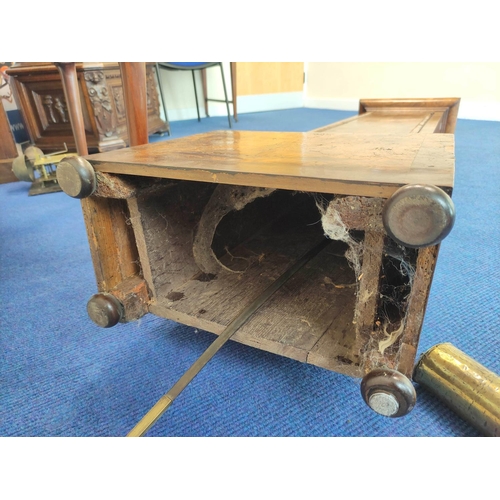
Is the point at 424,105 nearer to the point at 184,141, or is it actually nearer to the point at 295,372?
the point at 184,141

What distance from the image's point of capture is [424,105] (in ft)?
7.10

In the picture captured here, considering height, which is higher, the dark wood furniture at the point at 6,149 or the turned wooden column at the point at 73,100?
the turned wooden column at the point at 73,100

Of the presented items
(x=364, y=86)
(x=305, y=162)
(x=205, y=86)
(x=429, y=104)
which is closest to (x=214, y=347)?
(x=305, y=162)

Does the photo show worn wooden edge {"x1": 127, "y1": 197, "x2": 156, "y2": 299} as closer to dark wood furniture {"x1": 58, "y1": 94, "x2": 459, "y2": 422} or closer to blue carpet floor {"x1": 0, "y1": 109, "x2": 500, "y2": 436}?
dark wood furniture {"x1": 58, "y1": 94, "x2": 459, "y2": 422}

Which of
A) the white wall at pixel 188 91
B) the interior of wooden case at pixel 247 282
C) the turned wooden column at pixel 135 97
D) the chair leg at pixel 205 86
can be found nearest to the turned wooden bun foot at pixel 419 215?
the interior of wooden case at pixel 247 282

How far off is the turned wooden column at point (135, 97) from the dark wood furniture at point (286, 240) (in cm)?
49

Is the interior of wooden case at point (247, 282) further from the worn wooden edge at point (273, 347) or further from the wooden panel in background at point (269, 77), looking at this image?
the wooden panel in background at point (269, 77)

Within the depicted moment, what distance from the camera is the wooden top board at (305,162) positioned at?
53 centimetres

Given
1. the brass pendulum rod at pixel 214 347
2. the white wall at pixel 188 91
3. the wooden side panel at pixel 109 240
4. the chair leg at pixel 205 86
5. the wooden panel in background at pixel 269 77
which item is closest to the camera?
the brass pendulum rod at pixel 214 347

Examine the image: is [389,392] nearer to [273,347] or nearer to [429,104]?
[273,347]

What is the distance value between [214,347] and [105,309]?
264 millimetres

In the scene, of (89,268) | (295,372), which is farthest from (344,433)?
(89,268)

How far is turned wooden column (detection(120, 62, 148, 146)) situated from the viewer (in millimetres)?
1342
